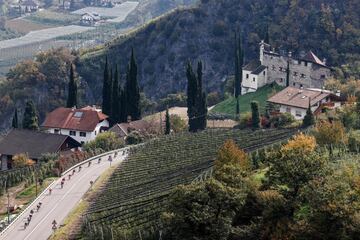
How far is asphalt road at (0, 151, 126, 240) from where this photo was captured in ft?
155

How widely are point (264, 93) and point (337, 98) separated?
17860 millimetres

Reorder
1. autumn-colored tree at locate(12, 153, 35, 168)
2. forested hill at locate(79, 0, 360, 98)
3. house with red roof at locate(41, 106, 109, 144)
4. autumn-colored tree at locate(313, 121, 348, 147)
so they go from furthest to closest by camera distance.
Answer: forested hill at locate(79, 0, 360, 98) < house with red roof at locate(41, 106, 109, 144) < autumn-colored tree at locate(12, 153, 35, 168) < autumn-colored tree at locate(313, 121, 348, 147)

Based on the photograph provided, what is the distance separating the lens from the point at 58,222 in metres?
49.0

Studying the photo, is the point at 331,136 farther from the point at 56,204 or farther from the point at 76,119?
the point at 76,119

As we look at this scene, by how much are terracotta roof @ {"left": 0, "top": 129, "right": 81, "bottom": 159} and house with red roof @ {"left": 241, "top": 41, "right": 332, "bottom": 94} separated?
26867 mm

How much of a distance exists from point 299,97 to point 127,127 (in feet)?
62.9

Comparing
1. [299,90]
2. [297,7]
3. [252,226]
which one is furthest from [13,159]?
[297,7]

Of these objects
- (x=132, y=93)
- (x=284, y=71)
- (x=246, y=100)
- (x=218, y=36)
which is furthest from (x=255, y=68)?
(x=218, y=36)

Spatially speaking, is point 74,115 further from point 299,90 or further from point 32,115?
point 299,90

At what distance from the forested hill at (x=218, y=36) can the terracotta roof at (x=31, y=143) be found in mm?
44675

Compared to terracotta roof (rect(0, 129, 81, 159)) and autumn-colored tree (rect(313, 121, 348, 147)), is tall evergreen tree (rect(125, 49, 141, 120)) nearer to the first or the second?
terracotta roof (rect(0, 129, 81, 159))

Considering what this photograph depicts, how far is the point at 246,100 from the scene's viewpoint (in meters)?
91.1

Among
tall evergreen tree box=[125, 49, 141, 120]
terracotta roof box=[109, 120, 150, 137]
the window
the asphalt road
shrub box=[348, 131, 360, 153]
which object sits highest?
shrub box=[348, 131, 360, 153]

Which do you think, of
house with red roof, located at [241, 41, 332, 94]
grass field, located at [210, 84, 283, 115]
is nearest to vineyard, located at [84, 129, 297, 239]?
grass field, located at [210, 84, 283, 115]
